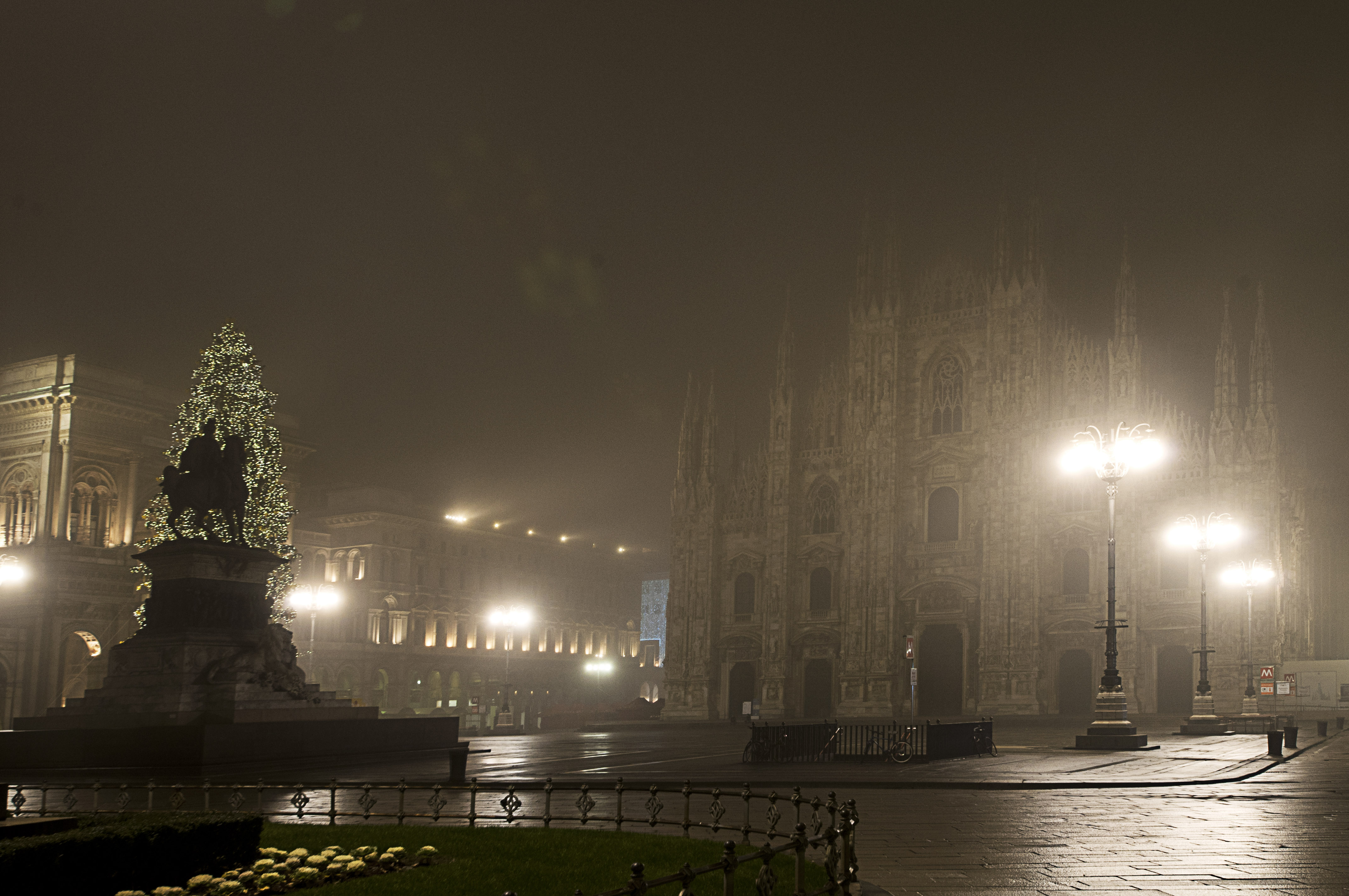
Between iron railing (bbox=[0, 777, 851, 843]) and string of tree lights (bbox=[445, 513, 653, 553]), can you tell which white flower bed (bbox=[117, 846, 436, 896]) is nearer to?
iron railing (bbox=[0, 777, 851, 843])

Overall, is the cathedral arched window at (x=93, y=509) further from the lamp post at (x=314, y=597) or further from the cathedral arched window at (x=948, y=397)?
the cathedral arched window at (x=948, y=397)

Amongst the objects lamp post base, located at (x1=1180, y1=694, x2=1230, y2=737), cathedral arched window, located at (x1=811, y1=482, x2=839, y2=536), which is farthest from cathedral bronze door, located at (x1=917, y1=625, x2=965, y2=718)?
lamp post base, located at (x1=1180, y1=694, x2=1230, y2=737)

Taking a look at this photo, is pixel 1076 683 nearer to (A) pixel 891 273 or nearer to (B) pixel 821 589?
(B) pixel 821 589

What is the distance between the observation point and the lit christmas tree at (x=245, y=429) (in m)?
37.8

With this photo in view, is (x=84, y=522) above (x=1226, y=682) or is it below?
above

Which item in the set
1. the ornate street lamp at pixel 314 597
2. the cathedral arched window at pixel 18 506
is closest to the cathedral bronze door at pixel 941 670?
the ornate street lamp at pixel 314 597

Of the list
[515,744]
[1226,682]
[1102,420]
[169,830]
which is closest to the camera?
[169,830]

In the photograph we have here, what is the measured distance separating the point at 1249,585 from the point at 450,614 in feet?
185

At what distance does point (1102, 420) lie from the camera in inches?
2181

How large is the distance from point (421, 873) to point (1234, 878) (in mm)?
6720

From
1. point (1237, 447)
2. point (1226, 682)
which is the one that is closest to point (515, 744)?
point (1226, 682)

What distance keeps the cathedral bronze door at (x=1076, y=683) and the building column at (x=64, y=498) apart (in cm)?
4480

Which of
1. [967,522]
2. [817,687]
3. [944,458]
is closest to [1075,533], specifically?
[967,522]

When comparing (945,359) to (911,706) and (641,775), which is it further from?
(641,775)
